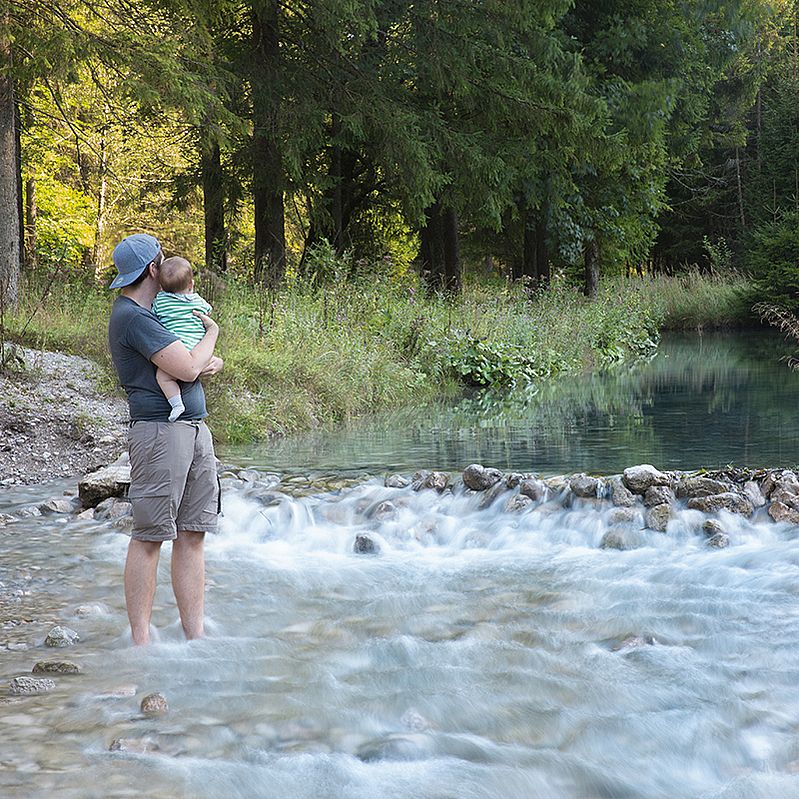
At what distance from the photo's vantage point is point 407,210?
1878 centimetres

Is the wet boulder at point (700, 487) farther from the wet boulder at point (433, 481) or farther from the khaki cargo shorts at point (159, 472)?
the khaki cargo shorts at point (159, 472)

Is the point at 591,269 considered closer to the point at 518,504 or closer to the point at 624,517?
the point at 518,504

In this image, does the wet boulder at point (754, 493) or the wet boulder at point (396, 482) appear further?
the wet boulder at point (396, 482)

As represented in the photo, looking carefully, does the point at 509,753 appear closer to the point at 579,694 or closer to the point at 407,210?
the point at 579,694

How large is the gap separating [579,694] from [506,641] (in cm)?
75

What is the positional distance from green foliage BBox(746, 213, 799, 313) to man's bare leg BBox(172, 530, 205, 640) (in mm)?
28180

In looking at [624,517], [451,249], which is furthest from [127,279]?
[451,249]

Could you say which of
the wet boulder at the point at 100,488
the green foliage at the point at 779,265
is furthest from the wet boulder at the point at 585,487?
the green foliage at the point at 779,265

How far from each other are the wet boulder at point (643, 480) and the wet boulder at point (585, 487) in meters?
0.23

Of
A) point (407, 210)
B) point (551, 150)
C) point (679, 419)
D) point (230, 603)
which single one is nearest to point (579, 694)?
point (230, 603)

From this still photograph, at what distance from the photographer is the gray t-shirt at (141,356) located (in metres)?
4.45

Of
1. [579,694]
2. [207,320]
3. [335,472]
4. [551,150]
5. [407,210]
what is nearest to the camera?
[579,694]

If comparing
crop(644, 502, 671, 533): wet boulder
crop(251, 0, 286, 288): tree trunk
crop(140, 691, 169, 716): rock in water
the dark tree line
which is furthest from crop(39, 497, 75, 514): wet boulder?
crop(251, 0, 286, 288): tree trunk

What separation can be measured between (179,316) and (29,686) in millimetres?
1717
